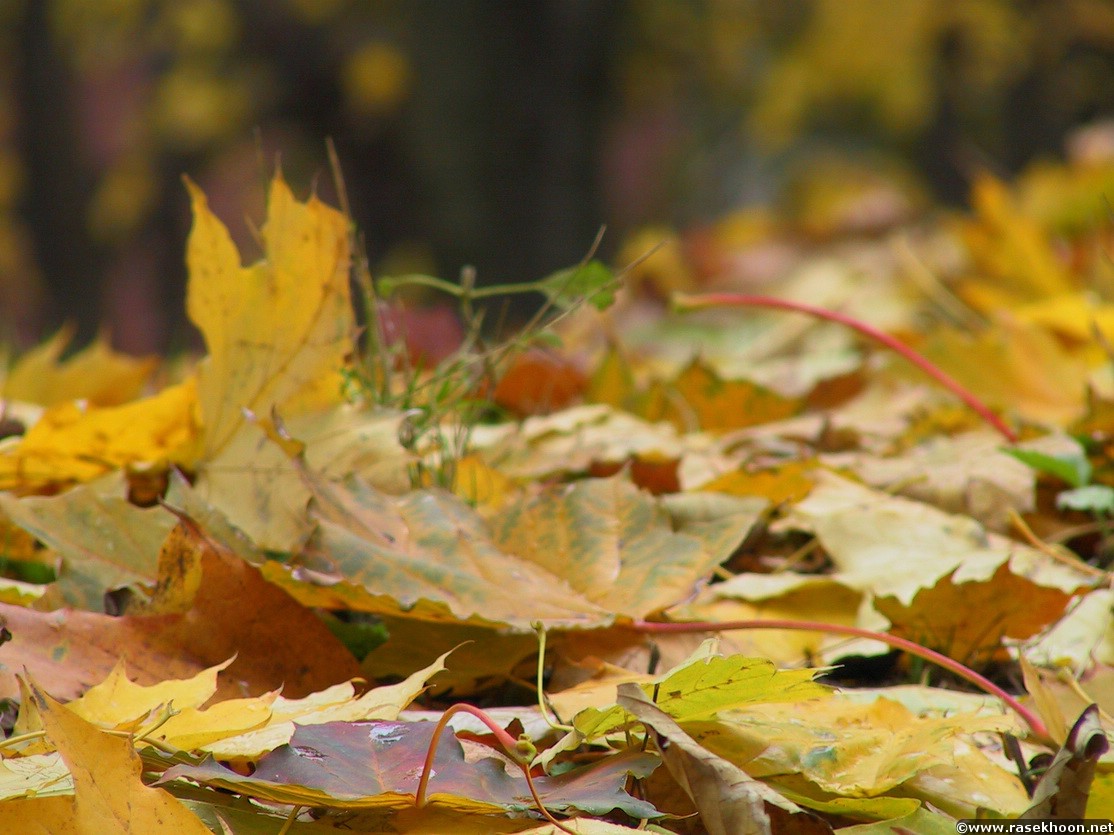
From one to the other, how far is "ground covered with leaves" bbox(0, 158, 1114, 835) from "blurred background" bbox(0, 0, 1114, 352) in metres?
0.58

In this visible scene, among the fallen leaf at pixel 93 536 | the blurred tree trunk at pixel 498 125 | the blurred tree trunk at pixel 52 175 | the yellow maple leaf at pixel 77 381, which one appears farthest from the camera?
the blurred tree trunk at pixel 52 175

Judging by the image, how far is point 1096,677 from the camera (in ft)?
1.74

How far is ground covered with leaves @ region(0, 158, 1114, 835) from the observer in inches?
16.3

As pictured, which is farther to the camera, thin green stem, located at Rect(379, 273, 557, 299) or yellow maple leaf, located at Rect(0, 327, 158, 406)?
yellow maple leaf, located at Rect(0, 327, 158, 406)

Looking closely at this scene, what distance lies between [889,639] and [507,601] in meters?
0.18

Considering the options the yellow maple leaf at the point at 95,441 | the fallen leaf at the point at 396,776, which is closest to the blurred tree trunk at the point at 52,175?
the yellow maple leaf at the point at 95,441

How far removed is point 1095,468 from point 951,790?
413mm

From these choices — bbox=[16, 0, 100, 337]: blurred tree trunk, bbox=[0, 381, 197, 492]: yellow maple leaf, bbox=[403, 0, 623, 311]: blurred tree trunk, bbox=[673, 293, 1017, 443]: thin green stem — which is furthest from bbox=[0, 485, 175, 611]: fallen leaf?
bbox=[16, 0, 100, 337]: blurred tree trunk

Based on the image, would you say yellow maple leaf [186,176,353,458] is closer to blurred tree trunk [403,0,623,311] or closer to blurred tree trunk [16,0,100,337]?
blurred tree trunk [403,0,623,311]

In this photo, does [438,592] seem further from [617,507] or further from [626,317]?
[626,317]

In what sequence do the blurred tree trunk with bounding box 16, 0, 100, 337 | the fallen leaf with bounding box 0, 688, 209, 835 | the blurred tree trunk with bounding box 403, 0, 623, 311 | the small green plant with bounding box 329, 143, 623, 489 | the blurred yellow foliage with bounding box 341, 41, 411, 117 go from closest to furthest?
the fallen leaf with bounding box 0, 688, 209, 835
the small green plant with bounding box 329, 143, 623, 489
the blurred tree trunk with bounding box 403, 0, 623, 311
the blurred tree trunk with bounding box 16, 0, 100, 337
the blurred yellow foliage with bounding box 341, 41, 411, 117

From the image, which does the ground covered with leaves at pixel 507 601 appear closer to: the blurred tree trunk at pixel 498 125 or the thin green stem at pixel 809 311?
the thin green stem at pixel 809 311

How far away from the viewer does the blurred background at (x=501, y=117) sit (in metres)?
3.89

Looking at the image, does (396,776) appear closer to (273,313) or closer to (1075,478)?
(273,313)
